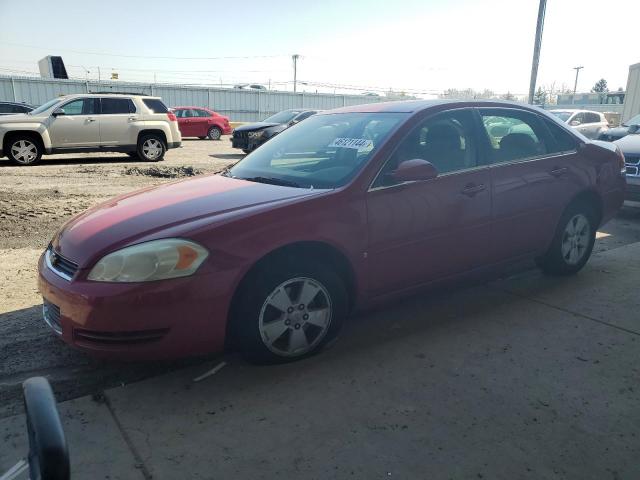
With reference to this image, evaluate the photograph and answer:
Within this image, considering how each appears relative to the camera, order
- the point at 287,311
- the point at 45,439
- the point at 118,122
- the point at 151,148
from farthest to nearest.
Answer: the point at 151,148 < the point at 118,122 < the point at 287,311 < the point at 45,439

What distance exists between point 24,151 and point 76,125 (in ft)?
4.45

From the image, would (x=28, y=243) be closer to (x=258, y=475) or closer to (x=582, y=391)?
(x=258, y=475)

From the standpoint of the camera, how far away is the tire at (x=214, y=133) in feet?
79.3

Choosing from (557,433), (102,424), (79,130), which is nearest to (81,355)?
(102,424)

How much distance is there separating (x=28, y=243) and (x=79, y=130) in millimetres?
7978

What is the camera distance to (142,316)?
2.61 m

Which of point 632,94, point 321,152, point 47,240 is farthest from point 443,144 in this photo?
point 632,94

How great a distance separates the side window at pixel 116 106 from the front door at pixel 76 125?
19 cm

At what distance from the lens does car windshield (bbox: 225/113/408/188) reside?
343 centimetres

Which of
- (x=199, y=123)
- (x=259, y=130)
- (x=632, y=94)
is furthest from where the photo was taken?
(x=199, y=123)

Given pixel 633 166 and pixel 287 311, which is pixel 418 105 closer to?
pixel 287 311

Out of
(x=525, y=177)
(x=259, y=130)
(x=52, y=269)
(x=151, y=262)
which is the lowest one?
(x=52, y=269)

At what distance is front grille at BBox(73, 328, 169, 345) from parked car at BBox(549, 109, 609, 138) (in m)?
16.2

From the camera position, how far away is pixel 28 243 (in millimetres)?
5734
